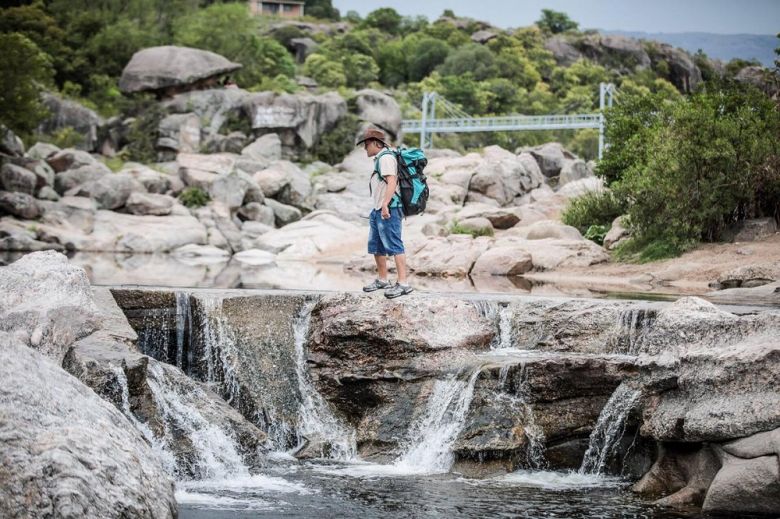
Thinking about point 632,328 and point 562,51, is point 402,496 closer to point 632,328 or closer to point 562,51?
point 632,328

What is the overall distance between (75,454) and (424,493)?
312 centimetres

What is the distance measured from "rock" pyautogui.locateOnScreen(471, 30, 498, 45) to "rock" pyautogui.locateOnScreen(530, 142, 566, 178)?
1362 inches

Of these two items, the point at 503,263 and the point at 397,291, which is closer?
the point at 397,291

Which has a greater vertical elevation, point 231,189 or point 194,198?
point 231,189

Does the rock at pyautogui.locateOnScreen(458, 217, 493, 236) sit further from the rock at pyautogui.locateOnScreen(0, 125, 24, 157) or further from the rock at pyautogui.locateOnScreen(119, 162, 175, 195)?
the rock at pyautogui.locateOnScreen(0, 125, 24, 157)

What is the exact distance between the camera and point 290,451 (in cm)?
922

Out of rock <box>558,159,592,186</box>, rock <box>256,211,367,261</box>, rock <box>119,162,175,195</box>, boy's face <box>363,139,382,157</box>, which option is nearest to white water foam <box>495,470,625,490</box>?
→ boy's face <box>363,139,382,157</box>

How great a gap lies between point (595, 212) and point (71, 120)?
24932 mm

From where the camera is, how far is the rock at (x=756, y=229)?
20.3 m

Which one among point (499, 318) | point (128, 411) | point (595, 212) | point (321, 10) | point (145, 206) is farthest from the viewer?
point (321, 10)

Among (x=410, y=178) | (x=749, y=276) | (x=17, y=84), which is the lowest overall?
(x=749, y=276)

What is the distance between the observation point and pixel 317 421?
9.70m

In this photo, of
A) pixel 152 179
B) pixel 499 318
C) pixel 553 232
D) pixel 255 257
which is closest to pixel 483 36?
pixel 152 179

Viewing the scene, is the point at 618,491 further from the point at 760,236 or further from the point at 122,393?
the point at 760,236
